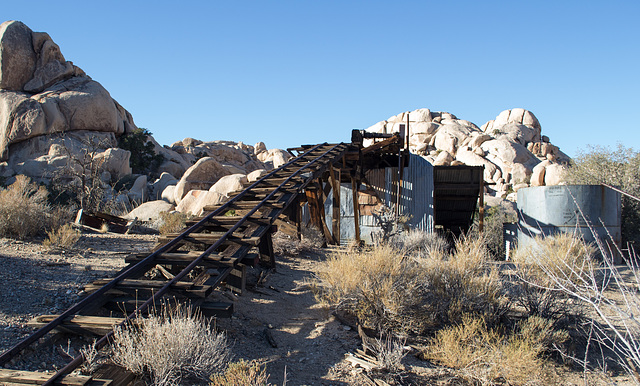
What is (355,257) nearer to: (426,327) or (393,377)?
(426,327)

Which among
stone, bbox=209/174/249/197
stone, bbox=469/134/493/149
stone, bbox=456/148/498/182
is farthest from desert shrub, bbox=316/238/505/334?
stone, bbox=469/134/493/149

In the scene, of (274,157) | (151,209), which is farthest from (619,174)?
(274,157)

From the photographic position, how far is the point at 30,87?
38.4m

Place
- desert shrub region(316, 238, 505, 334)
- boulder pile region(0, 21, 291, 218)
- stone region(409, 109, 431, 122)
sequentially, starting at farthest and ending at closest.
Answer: stone region(409, 109, 431, 122) < boulder pile region(0, 21, 291, 218) < desert shrub region(316, 238, 505, 334)

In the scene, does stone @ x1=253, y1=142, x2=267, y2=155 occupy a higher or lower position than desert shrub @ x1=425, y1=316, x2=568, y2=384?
higher

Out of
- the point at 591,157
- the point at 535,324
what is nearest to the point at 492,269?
the point at 535,324

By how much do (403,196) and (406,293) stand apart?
1167cm

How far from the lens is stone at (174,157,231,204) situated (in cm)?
3062

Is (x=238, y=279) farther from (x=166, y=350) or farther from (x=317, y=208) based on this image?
(x=317, y=208)

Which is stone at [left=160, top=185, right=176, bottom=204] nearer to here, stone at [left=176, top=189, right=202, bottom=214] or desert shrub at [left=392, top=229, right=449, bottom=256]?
stone at [left=176, top=189, right=202, bottom=214]

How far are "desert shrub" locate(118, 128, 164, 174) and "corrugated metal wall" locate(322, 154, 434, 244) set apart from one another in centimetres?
2965

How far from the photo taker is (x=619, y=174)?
2083 cm

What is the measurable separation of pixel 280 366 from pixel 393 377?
4.87 ft

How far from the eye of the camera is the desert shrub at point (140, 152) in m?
43.0
